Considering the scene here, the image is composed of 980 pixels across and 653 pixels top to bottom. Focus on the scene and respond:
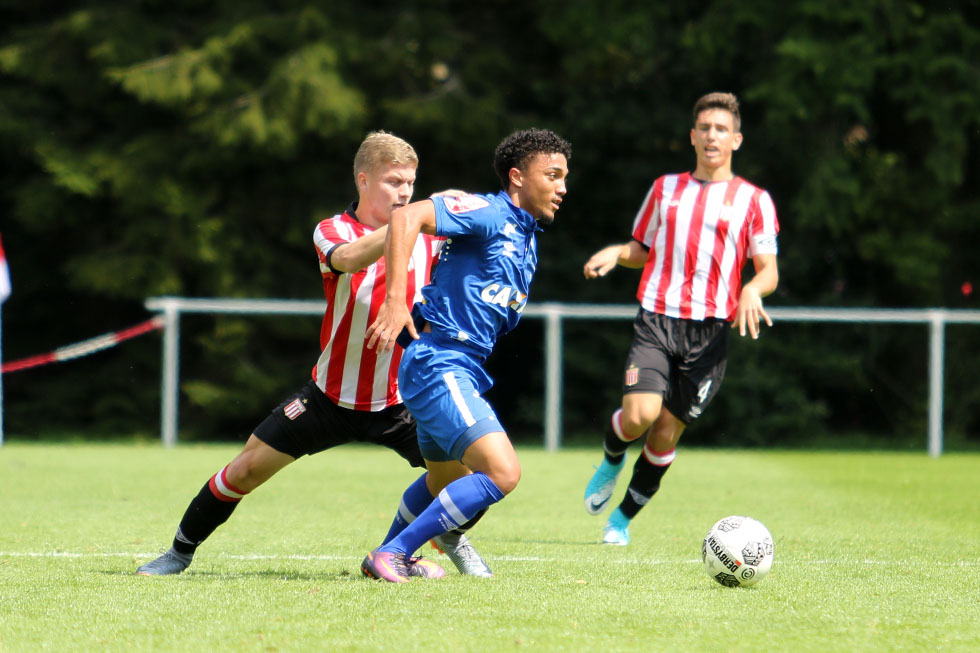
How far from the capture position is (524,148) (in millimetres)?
4691

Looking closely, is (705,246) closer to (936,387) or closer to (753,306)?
(753,306)

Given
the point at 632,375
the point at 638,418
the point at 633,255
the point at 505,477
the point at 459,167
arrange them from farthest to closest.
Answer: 1. the point at 459,167
2. the point at 633,255
3. the point at 632,375
4. the point at 638,418
5. the point at 505,477

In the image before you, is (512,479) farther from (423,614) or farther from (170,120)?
(170,120)

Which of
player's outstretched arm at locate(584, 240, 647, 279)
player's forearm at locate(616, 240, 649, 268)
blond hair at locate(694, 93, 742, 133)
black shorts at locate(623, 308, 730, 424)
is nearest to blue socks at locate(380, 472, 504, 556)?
player's outstretched arm at locate(584, 240, 647, 279)

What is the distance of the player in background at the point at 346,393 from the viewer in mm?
4922

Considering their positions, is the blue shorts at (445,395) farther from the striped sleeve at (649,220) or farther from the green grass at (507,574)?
the striped sleeve at (649,220)

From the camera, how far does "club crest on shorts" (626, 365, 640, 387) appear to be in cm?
630

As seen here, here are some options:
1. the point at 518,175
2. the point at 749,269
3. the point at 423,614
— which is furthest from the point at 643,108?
the point at 423,614

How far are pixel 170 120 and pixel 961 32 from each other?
390 inches

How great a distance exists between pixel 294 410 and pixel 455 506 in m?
0.87

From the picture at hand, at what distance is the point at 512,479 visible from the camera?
4426 mm

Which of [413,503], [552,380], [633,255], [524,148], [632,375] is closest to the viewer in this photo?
[524,148]

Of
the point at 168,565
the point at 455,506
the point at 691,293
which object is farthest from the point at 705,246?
the point at 168,565

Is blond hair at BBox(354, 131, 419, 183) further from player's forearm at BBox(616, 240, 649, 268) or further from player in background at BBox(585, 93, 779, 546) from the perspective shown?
player's forearm at BBox(616, 240, 649, 268)
